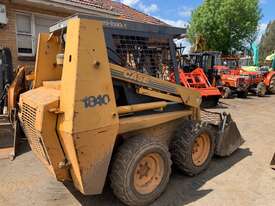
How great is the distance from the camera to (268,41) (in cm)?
5978

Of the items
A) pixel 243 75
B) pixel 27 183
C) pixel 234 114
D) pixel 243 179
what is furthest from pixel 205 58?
pixel 27 183

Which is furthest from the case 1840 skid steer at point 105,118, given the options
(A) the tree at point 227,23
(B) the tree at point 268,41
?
(B) the tree at point 268,41

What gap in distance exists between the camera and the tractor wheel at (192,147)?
167 inches

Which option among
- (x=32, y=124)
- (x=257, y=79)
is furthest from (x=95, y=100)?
(x=257, y=79)

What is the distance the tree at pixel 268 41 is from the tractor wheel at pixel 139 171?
56621mm

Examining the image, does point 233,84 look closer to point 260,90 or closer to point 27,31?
point 260,90

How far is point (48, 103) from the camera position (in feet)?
10.1

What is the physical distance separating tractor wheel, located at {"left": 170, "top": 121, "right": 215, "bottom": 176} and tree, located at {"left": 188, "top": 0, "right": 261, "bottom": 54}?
22957 mm

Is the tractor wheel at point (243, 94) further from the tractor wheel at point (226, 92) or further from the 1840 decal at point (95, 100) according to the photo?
the 1840 decal at point (95, 100)

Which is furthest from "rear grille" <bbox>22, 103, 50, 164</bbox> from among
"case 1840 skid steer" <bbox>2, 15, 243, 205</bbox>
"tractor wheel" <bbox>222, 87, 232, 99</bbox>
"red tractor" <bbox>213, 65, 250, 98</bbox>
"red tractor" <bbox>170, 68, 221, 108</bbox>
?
"tractor wheel" <bbox>222, 87, 232, 99</bbox>

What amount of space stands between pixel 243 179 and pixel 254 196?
0.51 meters

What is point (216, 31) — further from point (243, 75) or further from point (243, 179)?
point (243, 179)

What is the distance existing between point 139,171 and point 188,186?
2.90 ft

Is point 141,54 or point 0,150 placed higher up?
point 141,54
